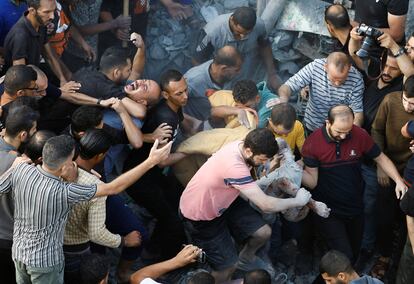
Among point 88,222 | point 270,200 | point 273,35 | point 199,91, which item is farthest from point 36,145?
point 273,35

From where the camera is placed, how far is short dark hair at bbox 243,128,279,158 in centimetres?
496

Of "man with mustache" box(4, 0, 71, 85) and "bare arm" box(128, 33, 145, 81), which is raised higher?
"man with mustache" box(4, 0, 71, 85)

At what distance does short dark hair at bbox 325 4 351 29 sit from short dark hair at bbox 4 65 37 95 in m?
2.84

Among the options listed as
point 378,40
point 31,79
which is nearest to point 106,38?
point 31,79

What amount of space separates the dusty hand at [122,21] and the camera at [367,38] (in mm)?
2543

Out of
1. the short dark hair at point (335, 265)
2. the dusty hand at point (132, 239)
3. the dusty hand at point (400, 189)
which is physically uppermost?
the short dark hair at point (335, 265)

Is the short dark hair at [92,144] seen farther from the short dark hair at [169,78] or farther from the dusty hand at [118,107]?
the short dark hair at [169,78]

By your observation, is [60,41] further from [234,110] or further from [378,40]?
[378,40]

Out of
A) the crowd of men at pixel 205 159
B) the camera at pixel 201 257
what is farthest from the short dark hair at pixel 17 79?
the camera at pixel 201 257

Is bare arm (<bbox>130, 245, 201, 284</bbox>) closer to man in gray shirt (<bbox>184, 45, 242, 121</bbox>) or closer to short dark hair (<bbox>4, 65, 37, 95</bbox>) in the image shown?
man in gray shirt (<bbox>184, 45, 242, 121</bbox>)

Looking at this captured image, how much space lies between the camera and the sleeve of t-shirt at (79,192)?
446 centimetres

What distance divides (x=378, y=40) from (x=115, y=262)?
296cm

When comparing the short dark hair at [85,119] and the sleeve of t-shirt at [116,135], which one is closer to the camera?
the short dark hair at [85,119]

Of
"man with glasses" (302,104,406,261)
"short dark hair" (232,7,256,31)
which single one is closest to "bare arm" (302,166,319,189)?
"man with glasses" (302,104,406,261)
